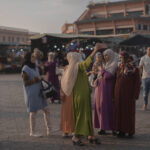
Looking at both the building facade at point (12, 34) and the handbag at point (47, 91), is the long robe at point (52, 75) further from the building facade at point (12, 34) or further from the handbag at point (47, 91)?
the building facade at point (12, 34)

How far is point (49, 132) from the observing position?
6266mm

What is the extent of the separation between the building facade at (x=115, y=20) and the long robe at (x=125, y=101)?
46.0m

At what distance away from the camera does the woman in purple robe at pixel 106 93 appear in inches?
235

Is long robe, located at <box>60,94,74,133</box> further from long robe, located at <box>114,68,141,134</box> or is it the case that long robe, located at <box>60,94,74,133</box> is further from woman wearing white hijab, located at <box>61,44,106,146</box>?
long robe, located at <box>114,68,141,134</box>

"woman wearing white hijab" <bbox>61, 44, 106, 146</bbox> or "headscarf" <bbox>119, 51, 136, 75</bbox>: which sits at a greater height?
"headscarf" <bbox>119, 51, 136, 75</bbox>

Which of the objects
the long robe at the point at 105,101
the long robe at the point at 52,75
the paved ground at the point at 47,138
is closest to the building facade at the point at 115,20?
the long robe at the point at 52,75

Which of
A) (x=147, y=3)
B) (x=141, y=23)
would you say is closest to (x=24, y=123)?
(x=141, y=23)

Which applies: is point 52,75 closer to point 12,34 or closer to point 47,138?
point 47,138

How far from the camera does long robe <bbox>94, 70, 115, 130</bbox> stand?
5.96m

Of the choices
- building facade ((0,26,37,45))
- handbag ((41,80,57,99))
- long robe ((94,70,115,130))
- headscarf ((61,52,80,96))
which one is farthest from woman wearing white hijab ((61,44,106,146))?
building facade ((0,26,37,45))

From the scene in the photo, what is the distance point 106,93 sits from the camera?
6.00m

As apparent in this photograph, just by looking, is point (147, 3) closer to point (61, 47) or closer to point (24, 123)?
point (61, 47)

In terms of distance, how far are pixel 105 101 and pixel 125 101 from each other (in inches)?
15.4

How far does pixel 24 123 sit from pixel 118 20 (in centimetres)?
5505
